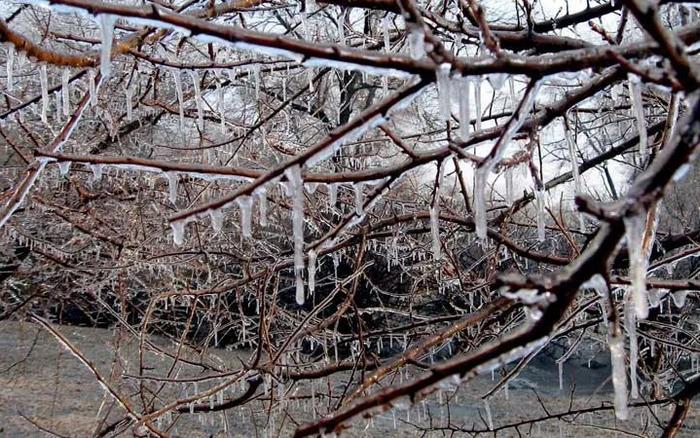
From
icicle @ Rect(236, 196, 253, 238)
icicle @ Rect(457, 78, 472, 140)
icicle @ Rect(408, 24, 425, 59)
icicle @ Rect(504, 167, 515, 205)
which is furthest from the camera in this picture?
icicle @ Rect(504, 167, 515, 205)

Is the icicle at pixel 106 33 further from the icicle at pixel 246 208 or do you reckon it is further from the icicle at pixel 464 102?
the icicle at pixel 464 102

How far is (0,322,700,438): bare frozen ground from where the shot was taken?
6.43 metres

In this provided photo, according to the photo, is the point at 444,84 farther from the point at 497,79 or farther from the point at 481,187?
the point at 481,187

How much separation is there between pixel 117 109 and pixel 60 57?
4.33m

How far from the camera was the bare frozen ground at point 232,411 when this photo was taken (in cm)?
643

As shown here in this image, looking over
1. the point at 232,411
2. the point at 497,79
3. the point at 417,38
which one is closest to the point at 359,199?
the point at 497,79

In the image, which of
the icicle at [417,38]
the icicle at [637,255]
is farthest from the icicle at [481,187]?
the icicle at [637,255]

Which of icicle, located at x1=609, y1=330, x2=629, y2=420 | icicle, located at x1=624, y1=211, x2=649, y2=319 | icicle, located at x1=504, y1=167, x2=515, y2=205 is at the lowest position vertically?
icicle, located at x1=609, y1=330, x2=629, y2=420

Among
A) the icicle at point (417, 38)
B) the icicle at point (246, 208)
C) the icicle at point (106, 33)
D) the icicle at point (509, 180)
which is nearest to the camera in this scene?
the icicle at point (417, 38)

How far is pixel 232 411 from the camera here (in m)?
7.56

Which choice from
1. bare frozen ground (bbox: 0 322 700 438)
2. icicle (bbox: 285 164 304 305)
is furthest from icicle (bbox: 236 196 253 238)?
bare frozen ground (bbox: 0 322 700 438)

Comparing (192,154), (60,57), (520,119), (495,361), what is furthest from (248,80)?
(495,361)

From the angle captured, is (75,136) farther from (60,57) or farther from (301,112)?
(60,57)

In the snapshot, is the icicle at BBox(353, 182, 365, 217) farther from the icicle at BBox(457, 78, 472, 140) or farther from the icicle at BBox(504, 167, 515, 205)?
the icicle at BBox(504, 167, 515, 205)
